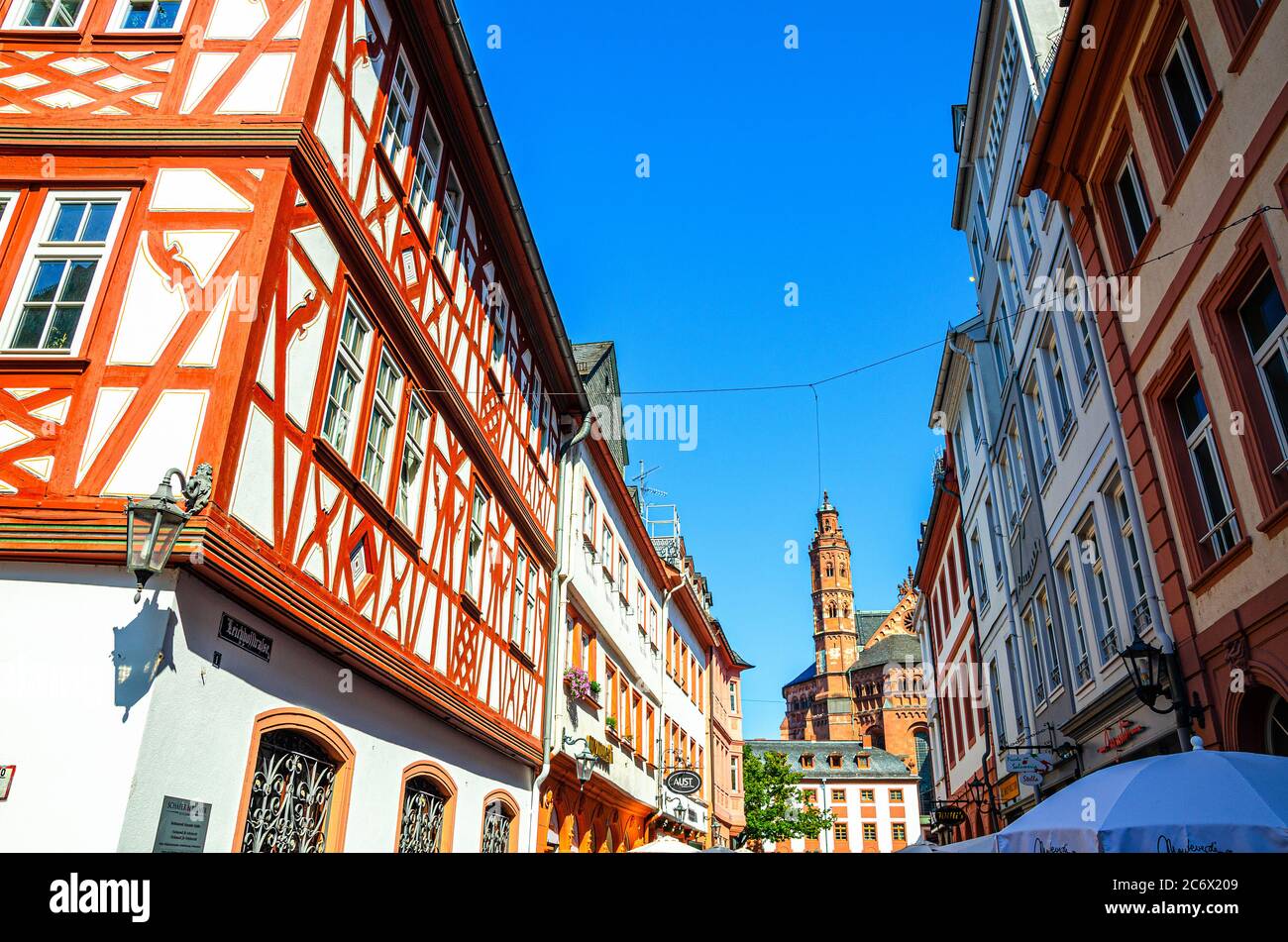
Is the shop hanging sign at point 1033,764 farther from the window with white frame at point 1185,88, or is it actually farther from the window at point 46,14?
the window at point 46,14

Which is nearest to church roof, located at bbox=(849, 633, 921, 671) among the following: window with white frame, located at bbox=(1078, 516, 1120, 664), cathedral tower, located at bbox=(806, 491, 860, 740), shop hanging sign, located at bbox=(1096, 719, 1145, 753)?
cathedral tower, located at bbox=(806, 491, 860, 740)

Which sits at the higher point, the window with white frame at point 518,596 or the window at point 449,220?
the window at point 449,220

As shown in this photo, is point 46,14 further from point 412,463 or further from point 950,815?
point 950,815

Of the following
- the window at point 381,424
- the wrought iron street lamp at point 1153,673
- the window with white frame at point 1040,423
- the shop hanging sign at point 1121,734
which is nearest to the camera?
the window at point 381,424

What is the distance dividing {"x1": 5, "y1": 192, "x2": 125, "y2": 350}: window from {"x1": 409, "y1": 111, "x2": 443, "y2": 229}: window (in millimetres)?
3610

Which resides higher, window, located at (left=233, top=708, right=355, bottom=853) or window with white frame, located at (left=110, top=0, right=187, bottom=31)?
window with white frame, located at (left=110, top=0, right=187, bottom=31)

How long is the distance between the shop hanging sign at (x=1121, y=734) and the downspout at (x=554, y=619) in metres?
8.14

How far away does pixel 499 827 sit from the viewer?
13.5 metres

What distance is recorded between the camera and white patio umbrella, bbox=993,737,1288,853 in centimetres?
480

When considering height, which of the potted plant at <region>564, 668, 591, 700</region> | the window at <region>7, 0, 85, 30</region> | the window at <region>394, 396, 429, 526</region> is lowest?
the potted plant at <region>564, 668, 591, 700</region>

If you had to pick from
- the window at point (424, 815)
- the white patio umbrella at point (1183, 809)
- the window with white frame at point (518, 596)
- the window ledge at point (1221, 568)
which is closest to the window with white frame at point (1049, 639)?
the window ledge at point (1221, 568)

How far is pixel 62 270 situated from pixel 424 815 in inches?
266

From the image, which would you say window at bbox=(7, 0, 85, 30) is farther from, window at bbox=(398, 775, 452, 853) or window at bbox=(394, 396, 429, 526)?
window at bbox=(398, 775, 452, 853)

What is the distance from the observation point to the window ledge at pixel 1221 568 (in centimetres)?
822
